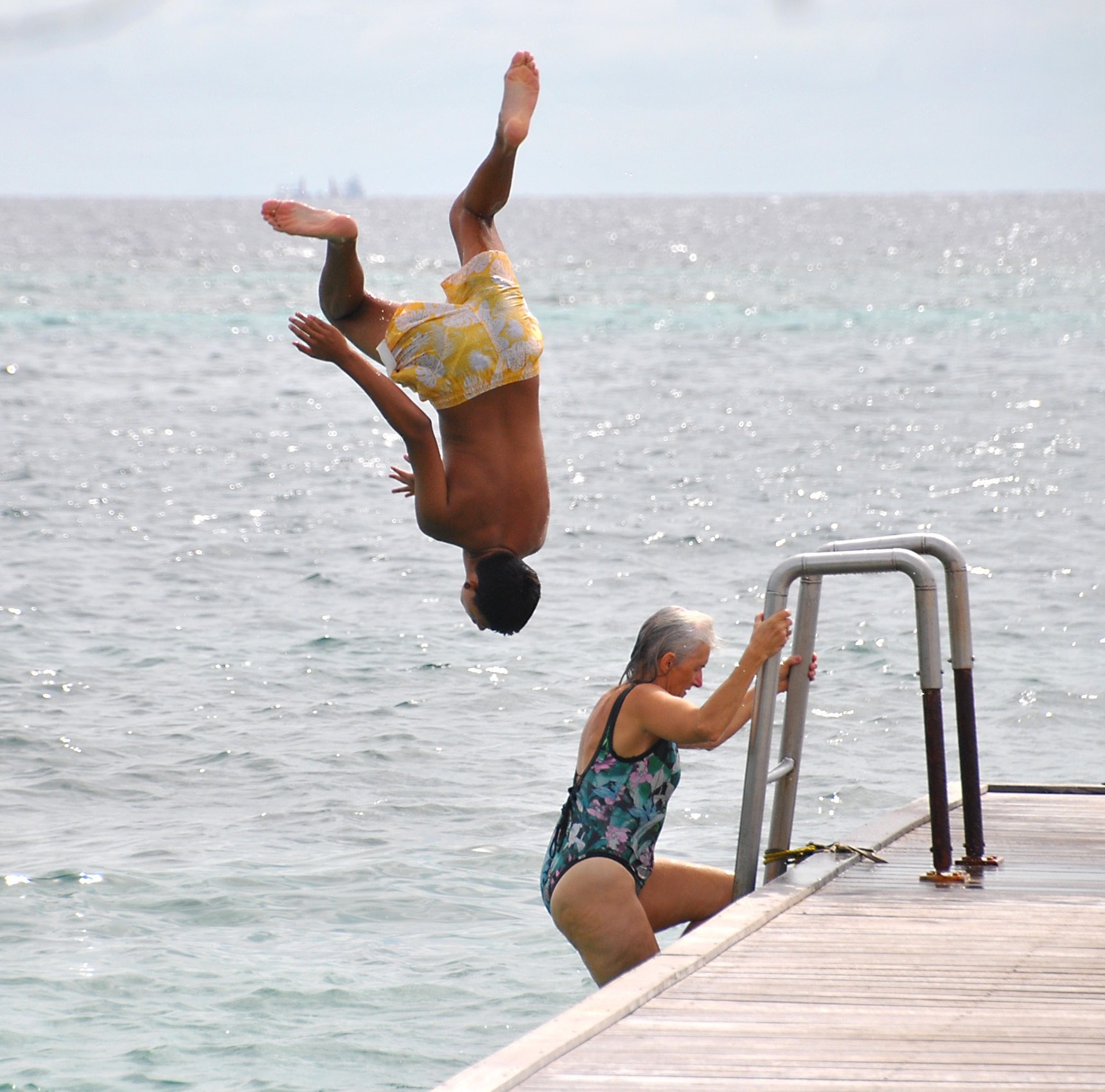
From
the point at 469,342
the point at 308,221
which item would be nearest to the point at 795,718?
the point at 469,342

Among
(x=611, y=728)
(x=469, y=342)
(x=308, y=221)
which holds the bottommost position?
(x=611, y=728)

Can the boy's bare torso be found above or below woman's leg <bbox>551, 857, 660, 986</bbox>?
above

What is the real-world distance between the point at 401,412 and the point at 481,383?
0.34m

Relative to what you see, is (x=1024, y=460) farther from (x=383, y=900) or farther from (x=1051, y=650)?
(x=383, y=900)

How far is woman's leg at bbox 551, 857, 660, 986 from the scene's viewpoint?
511 cm

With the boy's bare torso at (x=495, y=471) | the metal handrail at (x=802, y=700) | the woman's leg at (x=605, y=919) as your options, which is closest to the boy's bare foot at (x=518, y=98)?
the boy's bare torso at (x=495, y=471)

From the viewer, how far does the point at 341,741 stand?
1118 cm

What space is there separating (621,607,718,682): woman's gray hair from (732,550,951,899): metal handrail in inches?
8.7

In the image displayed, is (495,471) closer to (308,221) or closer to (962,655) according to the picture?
(308,221)

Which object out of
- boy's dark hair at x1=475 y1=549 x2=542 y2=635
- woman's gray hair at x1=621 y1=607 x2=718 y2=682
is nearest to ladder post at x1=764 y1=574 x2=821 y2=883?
woman's gray hair at x1=621 y1=607 x2=718 y2=682

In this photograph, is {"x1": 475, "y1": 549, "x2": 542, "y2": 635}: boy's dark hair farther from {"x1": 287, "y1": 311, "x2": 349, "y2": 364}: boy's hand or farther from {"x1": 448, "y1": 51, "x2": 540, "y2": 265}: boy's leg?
{"x1": 448, "y1": 51, "x2": 540, "y2": 265}: boy's leg

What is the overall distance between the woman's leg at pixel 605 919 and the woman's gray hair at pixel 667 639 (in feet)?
1.94

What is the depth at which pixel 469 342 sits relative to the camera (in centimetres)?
532

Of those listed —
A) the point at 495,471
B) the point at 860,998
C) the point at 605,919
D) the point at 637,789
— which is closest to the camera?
the point at 860,998
